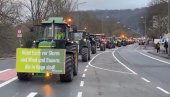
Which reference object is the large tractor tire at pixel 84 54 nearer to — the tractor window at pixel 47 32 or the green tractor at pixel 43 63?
the tractor window at pixel 47 32

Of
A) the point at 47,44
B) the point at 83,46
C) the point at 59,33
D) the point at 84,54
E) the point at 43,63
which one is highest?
the point at 59,33

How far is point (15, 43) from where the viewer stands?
60781mm

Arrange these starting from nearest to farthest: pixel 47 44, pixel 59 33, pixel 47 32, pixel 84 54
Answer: pixel 47 44 < pixel 59 33 < pixel 47 32 < pixel 84 54

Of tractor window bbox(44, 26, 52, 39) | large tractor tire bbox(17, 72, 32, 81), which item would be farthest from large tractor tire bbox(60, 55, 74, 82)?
tractor window bbox(44, 26, 52, 39)

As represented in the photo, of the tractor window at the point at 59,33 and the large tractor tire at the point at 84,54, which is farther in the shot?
the large tractor tire at the point at 84,54

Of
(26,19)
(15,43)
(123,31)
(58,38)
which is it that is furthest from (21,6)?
(123,31)

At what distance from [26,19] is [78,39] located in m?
23.8

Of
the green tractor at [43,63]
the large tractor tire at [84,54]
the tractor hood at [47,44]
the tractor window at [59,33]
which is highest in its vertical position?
the tractor window at [59,33]

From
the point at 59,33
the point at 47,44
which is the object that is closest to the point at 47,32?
the point at 59,33

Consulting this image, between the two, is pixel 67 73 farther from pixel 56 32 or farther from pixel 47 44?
pixel 56 32

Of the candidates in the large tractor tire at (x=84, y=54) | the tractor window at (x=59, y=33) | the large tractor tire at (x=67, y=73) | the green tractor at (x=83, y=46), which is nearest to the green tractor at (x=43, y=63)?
the large tractor tire at (x=67, y=73)

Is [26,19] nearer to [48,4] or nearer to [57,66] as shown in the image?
[48,4]

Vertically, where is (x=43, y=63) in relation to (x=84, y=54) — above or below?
above

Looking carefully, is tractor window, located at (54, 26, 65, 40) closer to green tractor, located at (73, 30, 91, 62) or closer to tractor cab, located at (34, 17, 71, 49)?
tractor cab, located at (34, 17, 71, 49)
